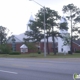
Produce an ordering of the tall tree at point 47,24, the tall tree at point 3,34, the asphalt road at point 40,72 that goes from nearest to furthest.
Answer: the asphalt road at point 40,72 < the tall tree at point 47,24 < the tall tree at point 3,34

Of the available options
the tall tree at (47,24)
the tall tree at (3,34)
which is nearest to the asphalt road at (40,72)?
the tall tree at (47,24)

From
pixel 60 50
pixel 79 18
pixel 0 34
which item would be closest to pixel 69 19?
pixel 79 18

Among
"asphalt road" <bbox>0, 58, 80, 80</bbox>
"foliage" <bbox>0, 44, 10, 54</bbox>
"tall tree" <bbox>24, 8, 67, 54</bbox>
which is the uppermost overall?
"tall tree" <bbox>24, 8, 67, 54</bbox>

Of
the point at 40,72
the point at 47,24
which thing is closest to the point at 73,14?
the point at 47,24

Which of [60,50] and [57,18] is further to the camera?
[60,50]

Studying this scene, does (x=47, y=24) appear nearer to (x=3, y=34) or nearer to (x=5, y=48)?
(x=5, y=48)

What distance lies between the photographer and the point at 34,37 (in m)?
59.8

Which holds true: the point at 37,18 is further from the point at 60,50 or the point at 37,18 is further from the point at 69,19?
the point at 60,50

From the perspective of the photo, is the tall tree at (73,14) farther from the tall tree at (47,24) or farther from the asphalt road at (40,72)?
the asphalt road at (40,72)

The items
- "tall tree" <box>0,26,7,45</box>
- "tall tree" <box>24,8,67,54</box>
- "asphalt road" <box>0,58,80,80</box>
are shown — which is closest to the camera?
"asphalt road" <box>0,58,80,80</box>

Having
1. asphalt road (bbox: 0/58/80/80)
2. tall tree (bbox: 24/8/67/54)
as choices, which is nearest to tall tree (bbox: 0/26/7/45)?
tall tree (bbox: 24/8/67/54)

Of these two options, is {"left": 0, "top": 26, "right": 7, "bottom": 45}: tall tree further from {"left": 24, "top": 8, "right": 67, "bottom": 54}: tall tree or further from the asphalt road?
the asphalt road

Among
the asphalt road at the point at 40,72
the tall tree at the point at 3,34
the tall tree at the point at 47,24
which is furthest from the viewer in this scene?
the tall tree at the point at 3,34

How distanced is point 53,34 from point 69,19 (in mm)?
7473
